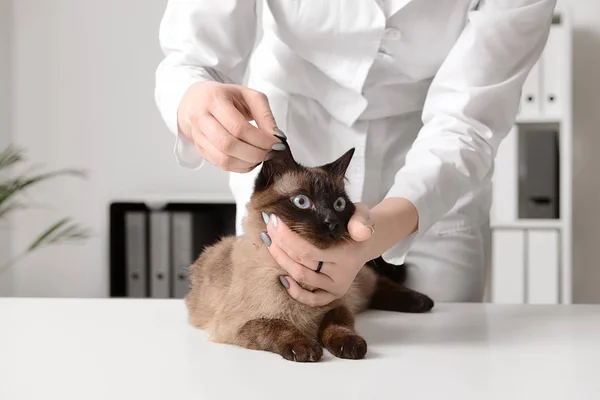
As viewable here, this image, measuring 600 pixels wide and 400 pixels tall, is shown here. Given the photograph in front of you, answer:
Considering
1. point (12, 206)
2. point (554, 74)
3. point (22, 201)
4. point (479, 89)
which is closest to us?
point (479, 89)

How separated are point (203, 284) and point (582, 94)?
9.50 feet

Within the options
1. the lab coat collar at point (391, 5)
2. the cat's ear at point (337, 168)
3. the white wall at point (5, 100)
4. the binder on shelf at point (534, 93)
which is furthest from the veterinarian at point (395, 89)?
the white wall at point (5, 100)

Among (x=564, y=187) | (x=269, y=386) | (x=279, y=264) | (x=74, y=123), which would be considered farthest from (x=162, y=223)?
(x=269, y=386)

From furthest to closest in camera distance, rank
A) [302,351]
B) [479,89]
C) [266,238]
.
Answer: [479,89] → [266,238] → [302,351]

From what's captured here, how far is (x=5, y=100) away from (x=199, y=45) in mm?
2798

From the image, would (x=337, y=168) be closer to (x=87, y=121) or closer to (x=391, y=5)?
(x=391, y=5)

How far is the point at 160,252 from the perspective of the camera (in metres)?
3.10

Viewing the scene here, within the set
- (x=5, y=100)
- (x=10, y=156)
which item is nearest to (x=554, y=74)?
(x=10, y=156)

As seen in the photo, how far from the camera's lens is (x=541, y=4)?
4.14 ft

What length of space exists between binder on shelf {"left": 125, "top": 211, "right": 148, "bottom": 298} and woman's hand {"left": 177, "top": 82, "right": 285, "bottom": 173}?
2.18 m

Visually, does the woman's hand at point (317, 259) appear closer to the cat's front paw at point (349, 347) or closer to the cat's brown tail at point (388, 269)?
the cat's front paw at point (349, 347)

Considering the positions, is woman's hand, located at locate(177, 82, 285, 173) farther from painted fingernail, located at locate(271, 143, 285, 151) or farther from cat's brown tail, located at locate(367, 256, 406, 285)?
cat's brown tail, located at locate(367, 256, 406, 285)

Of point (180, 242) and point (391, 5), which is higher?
point (391, 5)

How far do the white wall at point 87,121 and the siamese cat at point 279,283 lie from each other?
105 inches
